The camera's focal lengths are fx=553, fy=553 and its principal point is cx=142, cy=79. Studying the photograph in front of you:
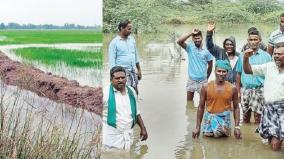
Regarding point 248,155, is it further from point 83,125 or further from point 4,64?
point 4,64

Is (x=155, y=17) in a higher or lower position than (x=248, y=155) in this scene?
higher

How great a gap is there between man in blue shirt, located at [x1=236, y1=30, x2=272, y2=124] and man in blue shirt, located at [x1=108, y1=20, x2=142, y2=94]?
1057 millimetres

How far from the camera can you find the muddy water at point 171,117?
4.68 m

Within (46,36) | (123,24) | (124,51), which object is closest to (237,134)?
(124,51)

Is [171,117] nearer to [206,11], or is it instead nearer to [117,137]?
[117,137]

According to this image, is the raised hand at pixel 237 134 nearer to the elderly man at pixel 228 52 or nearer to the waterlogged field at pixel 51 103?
the elderly man at pixel 228 52

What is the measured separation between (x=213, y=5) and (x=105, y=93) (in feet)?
5.78

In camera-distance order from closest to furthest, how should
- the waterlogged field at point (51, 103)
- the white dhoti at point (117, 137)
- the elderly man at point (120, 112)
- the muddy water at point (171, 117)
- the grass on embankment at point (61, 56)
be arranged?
the waterlogged field at point (51, 103) < the grass on embankment at point (61, 56) < the elderly man at point (120, 112) < the white dhoti at point (117, 137) < the muddy water at point (171, 117)

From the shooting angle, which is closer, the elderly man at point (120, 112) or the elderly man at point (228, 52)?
the elderly man at point (120, 112)

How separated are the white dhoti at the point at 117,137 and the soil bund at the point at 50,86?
0.31 metres

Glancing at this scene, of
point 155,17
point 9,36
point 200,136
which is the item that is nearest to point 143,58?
point 155,17

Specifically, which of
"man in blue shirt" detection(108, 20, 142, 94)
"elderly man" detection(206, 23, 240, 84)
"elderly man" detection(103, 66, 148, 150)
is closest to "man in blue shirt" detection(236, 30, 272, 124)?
"elderly man" detection(206, 23, 240, 84)

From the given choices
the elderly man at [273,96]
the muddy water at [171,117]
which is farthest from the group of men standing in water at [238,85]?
the muddy water at [171,117]

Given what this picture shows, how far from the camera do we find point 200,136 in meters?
5.08
